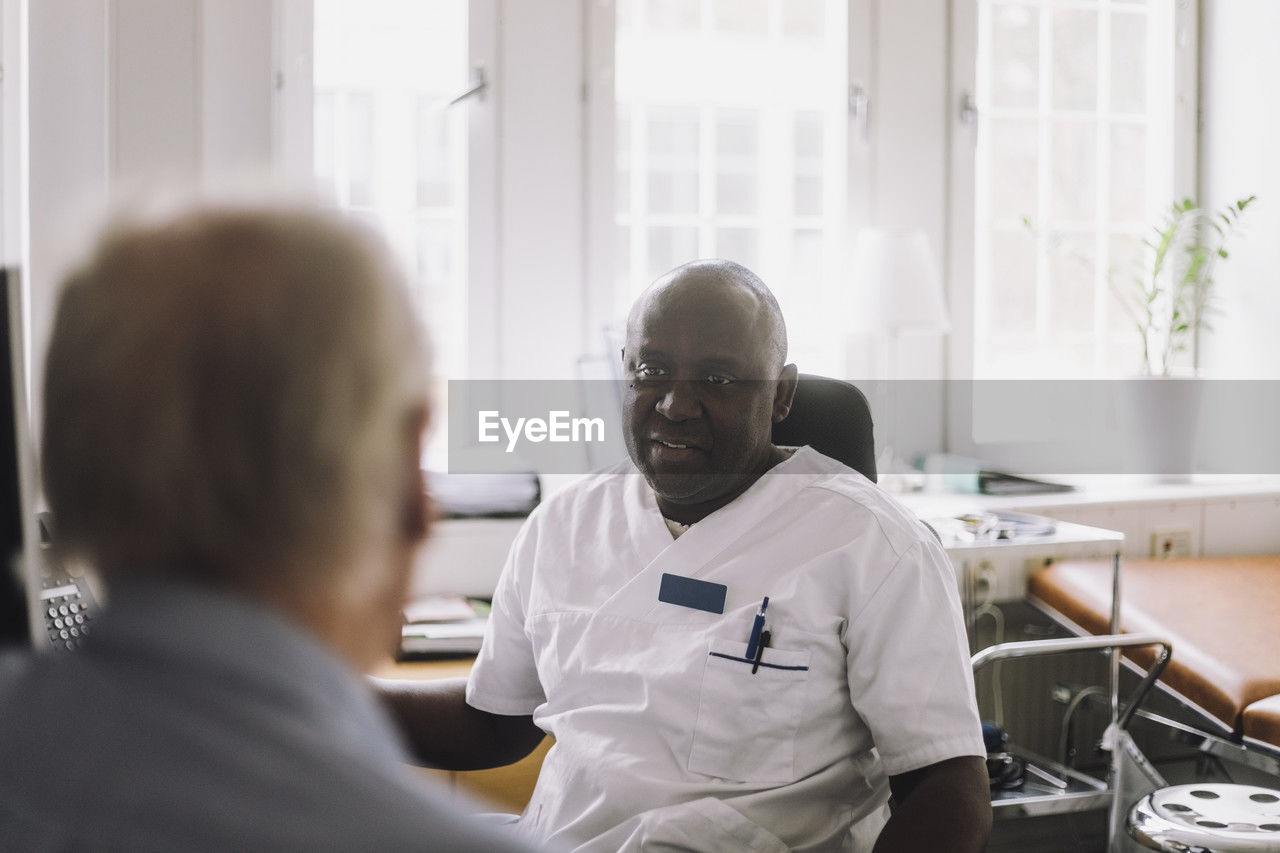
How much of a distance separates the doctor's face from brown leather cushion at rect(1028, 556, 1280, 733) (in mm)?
1231

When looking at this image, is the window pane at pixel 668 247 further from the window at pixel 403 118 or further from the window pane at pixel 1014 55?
the window pane at pixel 1014 55

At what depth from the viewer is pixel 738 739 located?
4.15 ft

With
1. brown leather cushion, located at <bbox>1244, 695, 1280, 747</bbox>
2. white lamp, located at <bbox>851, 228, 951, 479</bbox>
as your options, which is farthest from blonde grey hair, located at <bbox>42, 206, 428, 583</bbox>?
white lamp, located at <bbox>851, 228, 951, 479</bbox>

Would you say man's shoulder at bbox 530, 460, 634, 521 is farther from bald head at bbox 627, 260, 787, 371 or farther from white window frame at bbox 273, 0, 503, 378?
white window frame at bbox 273, 0, 503, 378

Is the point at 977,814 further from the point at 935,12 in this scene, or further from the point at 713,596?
the point at 935,12

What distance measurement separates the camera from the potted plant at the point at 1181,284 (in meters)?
3.39

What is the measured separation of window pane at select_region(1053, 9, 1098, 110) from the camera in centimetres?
337

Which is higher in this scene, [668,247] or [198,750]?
[668,247]

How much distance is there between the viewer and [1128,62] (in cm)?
347

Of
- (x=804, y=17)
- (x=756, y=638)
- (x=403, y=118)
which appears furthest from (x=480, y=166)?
(x=756, y=638)

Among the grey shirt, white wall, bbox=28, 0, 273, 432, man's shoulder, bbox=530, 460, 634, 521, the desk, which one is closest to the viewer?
the grey shirt

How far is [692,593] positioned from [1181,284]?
8.67 feet

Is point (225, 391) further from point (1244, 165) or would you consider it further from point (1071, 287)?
point (1244, 165)

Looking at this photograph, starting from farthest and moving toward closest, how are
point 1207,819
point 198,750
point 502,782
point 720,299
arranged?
point 502,782, point 1207,819, point 720,299, point 198,750
